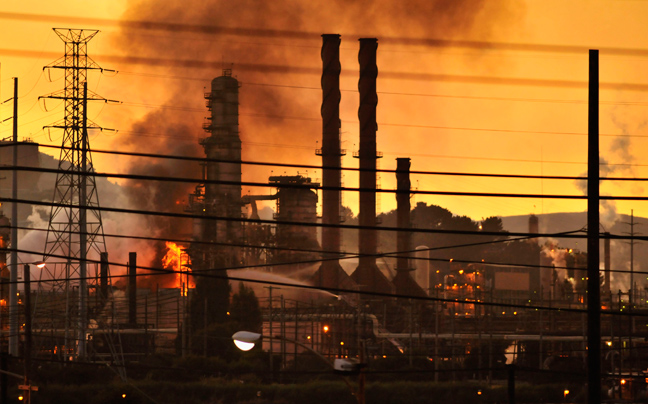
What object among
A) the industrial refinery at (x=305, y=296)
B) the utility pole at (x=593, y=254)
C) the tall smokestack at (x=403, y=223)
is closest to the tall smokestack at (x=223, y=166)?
the industrial refinery at (x=305, y=296)

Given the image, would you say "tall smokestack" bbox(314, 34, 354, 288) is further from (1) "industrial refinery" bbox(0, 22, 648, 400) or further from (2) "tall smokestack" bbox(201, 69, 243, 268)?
(2) "tall smokestack" bbox(201, 69, 243, 268)

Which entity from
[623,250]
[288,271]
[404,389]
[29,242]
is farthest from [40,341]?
[623,250]

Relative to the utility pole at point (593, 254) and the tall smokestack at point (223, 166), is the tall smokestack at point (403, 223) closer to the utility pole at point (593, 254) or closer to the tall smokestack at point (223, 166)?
the tall smokestack at point (223, 166)

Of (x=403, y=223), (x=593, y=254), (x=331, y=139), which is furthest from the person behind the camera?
(x=403, y=223)

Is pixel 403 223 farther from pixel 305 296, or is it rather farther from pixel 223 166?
pixel 223 166

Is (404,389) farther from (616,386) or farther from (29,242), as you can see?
(29,242)

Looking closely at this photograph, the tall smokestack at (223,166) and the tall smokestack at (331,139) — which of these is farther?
the tall smokestack at (223,166)

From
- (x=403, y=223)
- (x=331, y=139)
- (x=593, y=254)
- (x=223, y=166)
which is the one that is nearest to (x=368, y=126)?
(x=331, y=139)

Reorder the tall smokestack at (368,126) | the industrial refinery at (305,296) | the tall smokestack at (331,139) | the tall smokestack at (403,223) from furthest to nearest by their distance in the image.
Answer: the tall smokestack at (403,223)
the tall smokestack at (368,126)
the tall smokestack at (331,139)
the industrial refinery at (305,296)

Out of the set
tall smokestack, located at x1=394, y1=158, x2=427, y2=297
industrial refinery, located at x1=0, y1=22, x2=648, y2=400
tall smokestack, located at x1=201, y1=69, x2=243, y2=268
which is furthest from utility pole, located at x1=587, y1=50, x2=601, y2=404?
tall smokestack, located at x1=201, y1=69, x2=243, y2=268

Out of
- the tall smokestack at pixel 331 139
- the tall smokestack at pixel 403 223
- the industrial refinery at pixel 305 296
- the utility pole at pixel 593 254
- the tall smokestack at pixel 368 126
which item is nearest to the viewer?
the utility pole at pixel 593 254

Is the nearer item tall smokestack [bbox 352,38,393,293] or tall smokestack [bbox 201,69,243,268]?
tall smokestack [bbox 352,38,393,293]

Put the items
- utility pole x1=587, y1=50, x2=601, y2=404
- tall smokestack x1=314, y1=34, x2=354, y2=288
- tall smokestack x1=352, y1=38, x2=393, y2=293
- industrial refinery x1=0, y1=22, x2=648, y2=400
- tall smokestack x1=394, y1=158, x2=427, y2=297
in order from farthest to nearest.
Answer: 1. tall smokestack x1=394, y1=158, x2=427, y2=297
2. tall smokestack x1=352, y1=38, x2=393, y2=293
3. tall smokestack x1=314, y1=34, x2=354, y2=288
4. industrial refinery x1=0, y1=22, x2=648, y2=400
5. utility pole x1=587, y1=50, x2=601, y2=404

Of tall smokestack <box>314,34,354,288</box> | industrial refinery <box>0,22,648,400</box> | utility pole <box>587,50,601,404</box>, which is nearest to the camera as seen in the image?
utility pole <box>587,50,601,404</box>
